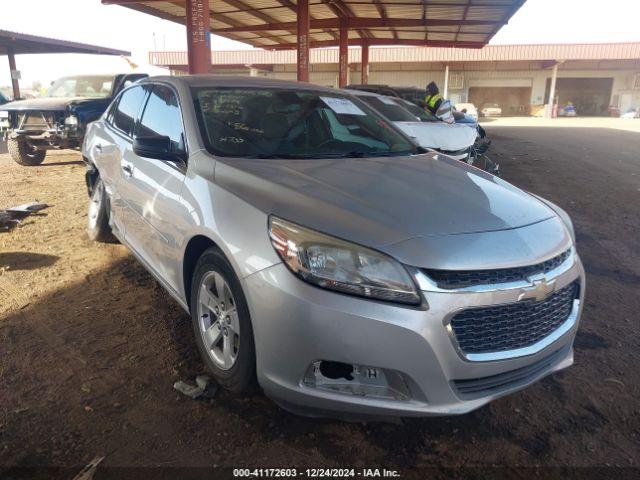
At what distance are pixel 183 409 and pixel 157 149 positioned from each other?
1.40m

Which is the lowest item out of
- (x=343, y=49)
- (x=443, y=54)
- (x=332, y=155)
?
(x=332, y=155)

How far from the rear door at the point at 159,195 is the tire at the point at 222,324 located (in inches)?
11.0

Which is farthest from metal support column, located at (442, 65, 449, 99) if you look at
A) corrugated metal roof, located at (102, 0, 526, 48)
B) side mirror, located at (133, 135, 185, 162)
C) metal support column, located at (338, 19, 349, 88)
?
side mirror, located at (133, 135, 185, 162)

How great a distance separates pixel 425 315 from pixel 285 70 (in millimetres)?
40897

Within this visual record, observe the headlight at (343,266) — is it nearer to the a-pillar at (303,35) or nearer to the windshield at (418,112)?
the windshield at (418,112)

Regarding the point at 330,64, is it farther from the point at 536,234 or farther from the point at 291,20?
the point at 536,234

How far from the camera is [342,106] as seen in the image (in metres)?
3.75

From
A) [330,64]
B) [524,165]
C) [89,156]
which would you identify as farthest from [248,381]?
[330,64]

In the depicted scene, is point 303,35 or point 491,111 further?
point 491,111

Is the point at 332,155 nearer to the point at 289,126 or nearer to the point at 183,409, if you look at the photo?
the point at 289,126

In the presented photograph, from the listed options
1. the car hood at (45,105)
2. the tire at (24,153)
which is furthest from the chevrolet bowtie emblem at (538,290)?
the tire at (24,153)

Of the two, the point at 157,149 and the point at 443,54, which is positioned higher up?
the point at 443,54

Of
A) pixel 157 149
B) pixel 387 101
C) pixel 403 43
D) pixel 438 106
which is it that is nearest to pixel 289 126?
pixel 157 149

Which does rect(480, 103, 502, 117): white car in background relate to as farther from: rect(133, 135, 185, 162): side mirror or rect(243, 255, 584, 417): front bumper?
rect(243, 255, 584, 417): front bumper
